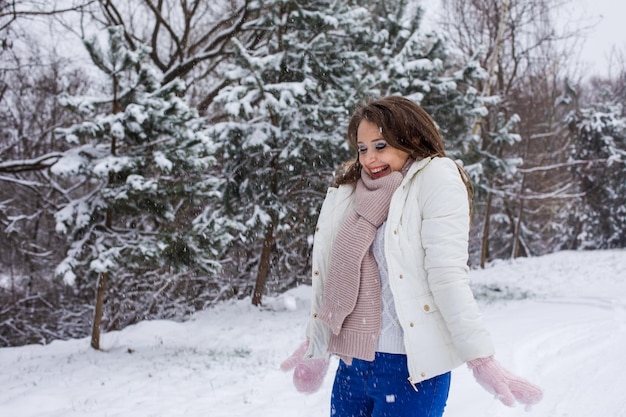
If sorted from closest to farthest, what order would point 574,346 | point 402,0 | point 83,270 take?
point 574,346 → point 83,270 → point 402,0

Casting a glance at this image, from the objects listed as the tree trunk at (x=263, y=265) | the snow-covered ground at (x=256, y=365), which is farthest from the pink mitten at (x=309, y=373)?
the tree trunk at (x=263, y=265)

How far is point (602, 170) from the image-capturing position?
1923 centimetres

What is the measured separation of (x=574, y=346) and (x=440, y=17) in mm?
13224

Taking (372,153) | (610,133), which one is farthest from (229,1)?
(610,133)

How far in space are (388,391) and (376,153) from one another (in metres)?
0.90

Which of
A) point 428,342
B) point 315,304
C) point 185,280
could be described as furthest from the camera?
point 185,280

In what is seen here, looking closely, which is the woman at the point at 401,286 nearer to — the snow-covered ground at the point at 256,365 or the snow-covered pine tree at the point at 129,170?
the snow-covered ground at the point at 256,365

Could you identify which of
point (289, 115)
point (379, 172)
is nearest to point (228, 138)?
point (289, 115)

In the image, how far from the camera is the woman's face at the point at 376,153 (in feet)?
6.42

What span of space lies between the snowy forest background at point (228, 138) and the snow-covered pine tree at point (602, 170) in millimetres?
68

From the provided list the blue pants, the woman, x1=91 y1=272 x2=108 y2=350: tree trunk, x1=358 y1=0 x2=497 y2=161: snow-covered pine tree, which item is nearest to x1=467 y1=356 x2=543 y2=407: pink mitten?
the woman

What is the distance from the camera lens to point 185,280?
1412cm

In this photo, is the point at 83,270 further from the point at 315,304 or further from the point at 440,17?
the point at 440,17

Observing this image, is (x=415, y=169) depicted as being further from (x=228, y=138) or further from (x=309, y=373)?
(x=228, y=138)
